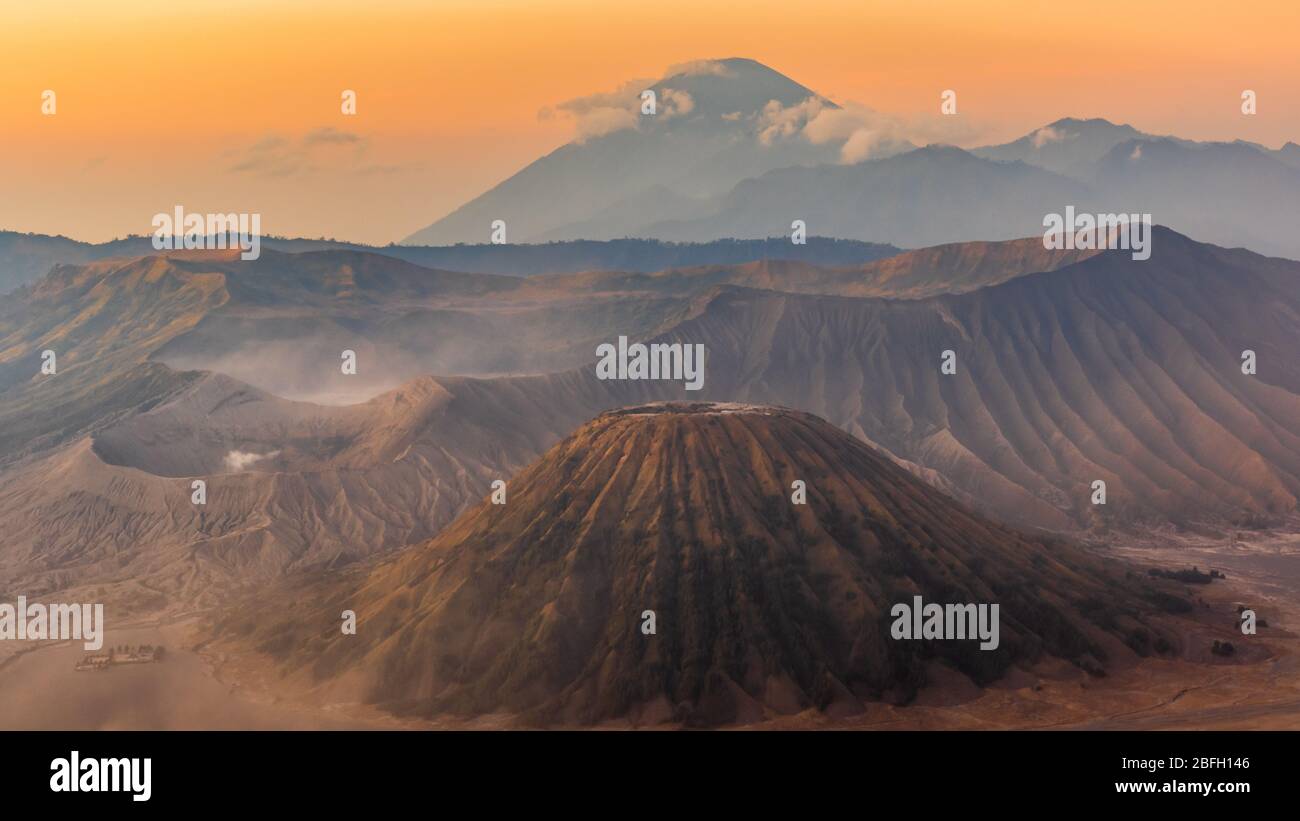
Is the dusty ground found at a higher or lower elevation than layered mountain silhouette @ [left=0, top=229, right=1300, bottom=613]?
lower

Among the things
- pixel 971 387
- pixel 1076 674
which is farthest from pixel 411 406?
pixel 1076 674

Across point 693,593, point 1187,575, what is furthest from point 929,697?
point 1187,575

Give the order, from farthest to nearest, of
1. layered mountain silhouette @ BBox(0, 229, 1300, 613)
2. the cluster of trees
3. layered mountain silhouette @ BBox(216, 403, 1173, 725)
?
layered mountain silhouette @ BBox(0, 229, 1300, 613)
the cluster of trees
layered mountain silhouette @ BBox(216, 403, 1173, 725)

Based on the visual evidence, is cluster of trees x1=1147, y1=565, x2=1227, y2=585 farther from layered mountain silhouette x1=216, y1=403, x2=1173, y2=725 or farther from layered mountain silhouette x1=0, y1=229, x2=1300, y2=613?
layered mountain silhouette x1=0, y1=229, x2=1300, y2=613

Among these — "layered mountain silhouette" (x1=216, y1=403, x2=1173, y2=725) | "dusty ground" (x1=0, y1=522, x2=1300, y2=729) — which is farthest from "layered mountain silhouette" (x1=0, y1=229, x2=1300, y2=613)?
"layered mountain silhouette" (x1=216, y1=403, x2=1173, y2=725)

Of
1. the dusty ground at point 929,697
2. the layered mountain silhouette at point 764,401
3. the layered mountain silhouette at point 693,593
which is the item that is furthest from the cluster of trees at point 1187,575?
the layered mountain silhouette at point 764,401

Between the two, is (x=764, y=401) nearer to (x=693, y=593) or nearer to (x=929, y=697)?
(x=693, y=593)

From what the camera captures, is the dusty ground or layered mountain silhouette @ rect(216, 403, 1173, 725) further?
layered mountain silhouette @ rect(216, 403, 1173, 725)

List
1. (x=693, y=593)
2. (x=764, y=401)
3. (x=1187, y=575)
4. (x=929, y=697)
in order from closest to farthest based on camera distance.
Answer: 1. (x=929, y=697)
2. (x=693, y=593)
3. (x=1187, y=575)
4. (x=764, y=401)

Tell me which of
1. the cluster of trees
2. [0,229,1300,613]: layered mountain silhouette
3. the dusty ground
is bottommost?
the dusty ground
